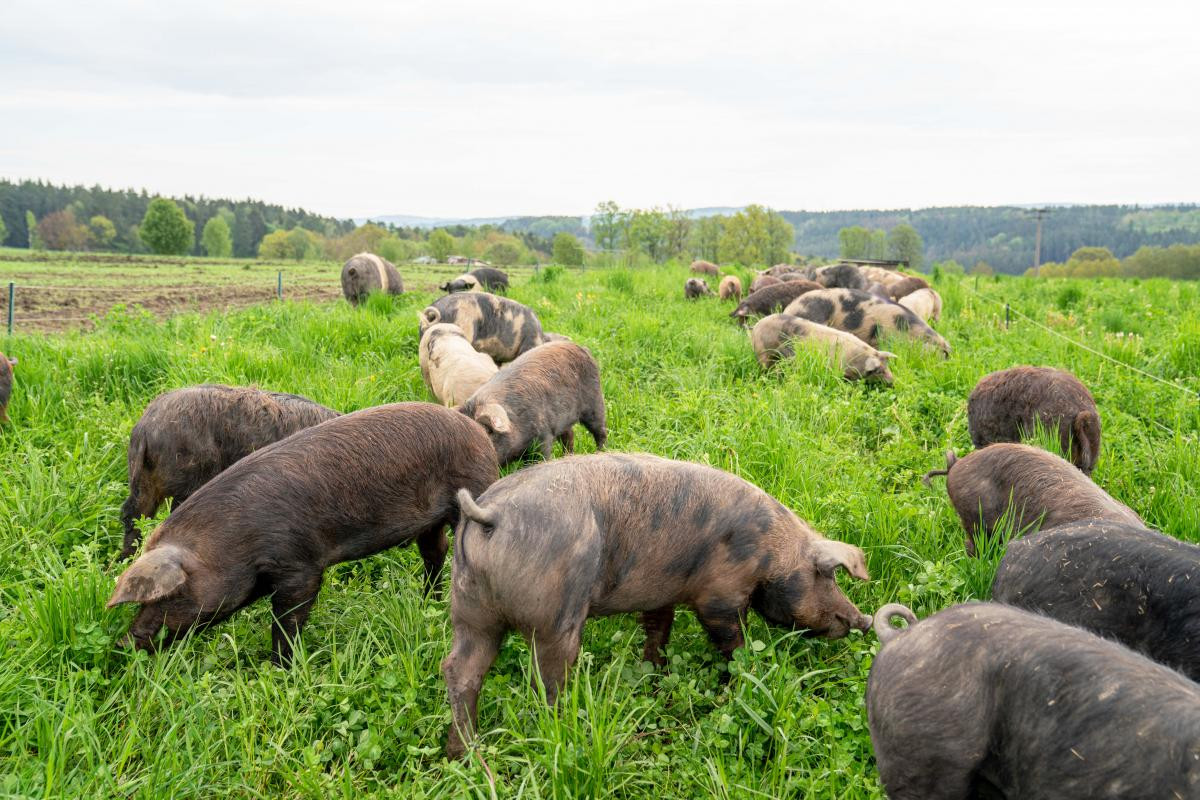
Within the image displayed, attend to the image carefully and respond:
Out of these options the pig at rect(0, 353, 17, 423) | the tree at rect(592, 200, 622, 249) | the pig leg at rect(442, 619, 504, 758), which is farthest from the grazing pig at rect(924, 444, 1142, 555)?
the tree at rect(592, 200, 622, 249)

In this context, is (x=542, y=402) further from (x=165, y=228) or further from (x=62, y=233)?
(x=62, y=233)

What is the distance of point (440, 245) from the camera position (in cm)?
8788

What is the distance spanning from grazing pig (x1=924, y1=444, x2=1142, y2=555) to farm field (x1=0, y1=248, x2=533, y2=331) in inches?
399

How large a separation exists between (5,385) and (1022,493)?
299 inches

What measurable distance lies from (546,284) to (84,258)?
47401 millimetres

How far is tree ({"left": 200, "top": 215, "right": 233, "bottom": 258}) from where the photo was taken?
279 feet

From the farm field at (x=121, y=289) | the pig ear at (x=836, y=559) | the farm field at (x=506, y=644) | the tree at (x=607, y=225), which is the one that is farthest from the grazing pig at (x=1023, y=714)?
the tree at (x=607, y=225)

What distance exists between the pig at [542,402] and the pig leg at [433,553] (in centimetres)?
93

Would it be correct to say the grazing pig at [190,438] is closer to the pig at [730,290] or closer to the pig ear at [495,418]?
the pig ear at [495,418]

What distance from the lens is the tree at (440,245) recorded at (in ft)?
286

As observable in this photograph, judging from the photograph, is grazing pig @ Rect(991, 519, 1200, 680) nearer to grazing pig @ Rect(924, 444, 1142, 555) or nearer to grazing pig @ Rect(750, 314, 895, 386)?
grazing pig @ Rect(924, 444, 1142, 555)

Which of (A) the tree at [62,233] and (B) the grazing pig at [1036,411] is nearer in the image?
(B) the grazing pig at [1036,411]

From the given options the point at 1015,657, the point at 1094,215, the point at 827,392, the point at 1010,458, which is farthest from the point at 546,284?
the point at 1094,215

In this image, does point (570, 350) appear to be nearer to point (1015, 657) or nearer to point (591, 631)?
point (591, 631)
